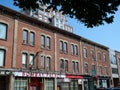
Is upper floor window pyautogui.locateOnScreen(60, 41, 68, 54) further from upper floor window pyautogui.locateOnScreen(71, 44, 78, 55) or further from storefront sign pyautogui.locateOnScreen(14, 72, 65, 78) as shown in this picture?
storefront sign pyautogui.locateOnScreen(14, 72, 65, 78)

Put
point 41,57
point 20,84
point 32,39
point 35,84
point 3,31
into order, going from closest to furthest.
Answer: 1. point 3,31
2. point 20,84
3. point 35,84
4. point 32,39
5. point 41,57

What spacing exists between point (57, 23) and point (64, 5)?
78637 mm

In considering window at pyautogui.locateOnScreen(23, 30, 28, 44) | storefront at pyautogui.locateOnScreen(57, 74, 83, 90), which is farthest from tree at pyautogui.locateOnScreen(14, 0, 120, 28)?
storefront at pyautogui.locateOnScreen(57, 74, 83, 90)

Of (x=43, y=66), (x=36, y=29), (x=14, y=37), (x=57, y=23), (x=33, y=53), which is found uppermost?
(x=57, y=23)

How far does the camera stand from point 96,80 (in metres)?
38.5

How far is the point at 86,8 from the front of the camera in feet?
27.1

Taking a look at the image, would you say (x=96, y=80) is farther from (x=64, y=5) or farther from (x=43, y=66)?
(x=64, y=5)

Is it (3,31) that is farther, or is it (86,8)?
(3,31)

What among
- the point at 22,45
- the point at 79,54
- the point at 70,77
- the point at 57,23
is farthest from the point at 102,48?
the point at 57,23

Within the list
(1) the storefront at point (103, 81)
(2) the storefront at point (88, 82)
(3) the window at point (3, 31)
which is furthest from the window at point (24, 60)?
(1) the storefront at point (103, 81)

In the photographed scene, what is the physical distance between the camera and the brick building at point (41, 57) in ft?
74.9

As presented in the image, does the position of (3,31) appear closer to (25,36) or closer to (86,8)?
(25,36)

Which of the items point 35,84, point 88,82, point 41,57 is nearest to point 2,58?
point 35,84

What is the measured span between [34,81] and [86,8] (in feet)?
62.4
